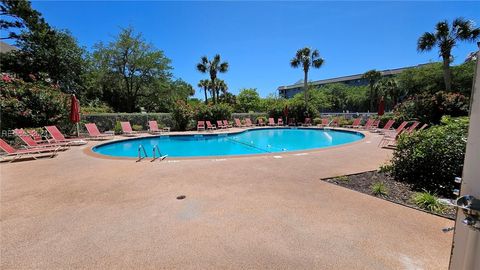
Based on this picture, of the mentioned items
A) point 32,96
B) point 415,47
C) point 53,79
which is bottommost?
point 32,96

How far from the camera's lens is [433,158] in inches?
189

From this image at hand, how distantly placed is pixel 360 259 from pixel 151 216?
9.24ft

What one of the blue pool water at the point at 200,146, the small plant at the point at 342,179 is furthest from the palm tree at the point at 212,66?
the small plant at the point at 342,179

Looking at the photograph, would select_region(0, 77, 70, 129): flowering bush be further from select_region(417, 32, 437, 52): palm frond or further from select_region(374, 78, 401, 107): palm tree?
select_region(374, 78, 401, 107): palm tree

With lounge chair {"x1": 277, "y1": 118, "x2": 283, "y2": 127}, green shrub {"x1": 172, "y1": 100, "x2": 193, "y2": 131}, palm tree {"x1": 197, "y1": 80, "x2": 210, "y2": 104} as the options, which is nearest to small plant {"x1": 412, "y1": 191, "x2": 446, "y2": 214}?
green shrub {"x1": 172, "y1": 100, "x2": 193, "y2": 131}

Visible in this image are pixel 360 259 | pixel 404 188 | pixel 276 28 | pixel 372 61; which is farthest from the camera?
pixel 372 61

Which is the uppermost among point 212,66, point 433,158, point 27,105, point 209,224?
point 212,66

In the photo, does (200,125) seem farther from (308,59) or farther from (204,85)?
(204,85)

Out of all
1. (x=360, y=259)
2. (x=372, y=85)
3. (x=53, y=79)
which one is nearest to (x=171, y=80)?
(x=53, y=79)

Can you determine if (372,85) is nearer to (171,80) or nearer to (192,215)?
(171,80)

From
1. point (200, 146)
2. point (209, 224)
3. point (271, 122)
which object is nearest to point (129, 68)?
Result: point (271, 122)

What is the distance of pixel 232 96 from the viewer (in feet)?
161

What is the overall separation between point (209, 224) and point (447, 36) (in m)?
23.9

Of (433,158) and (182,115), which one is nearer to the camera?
(433,158)
